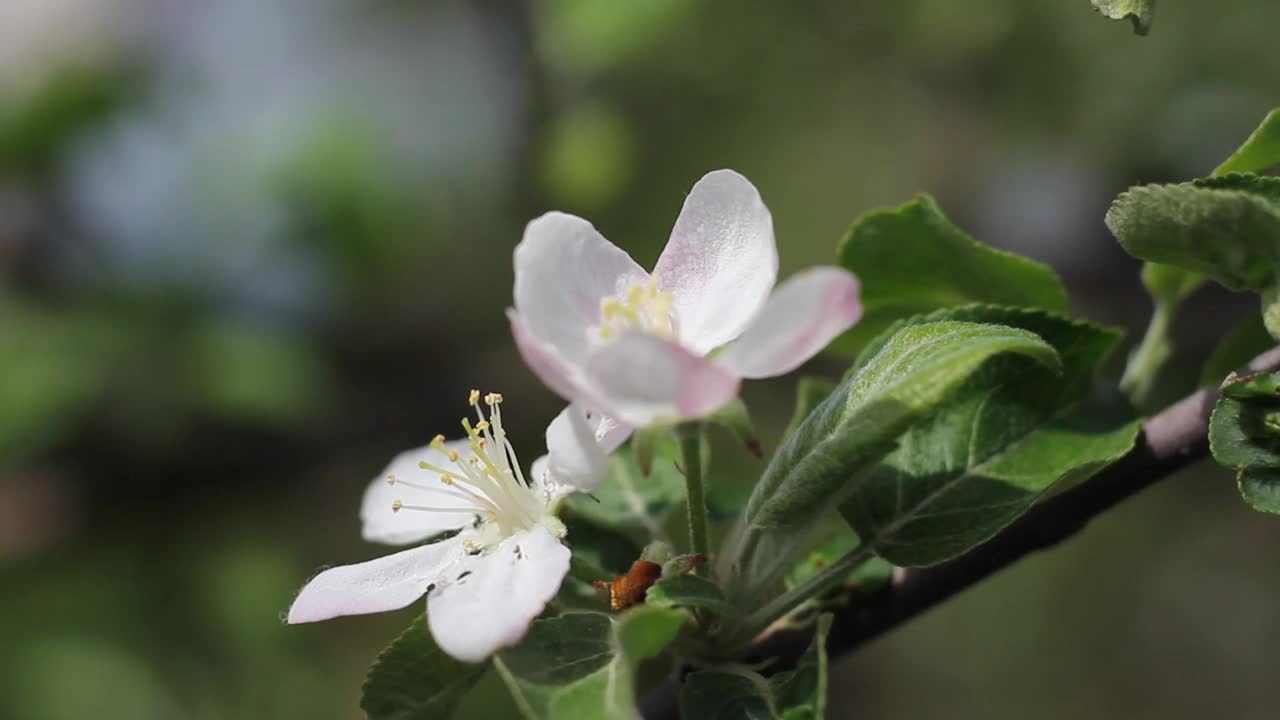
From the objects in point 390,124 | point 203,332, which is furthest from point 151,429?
point 390,124

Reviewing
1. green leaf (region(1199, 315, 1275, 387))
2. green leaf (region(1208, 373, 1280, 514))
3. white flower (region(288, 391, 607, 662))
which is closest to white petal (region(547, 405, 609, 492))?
white flower (region(288, 391, 607, 662))

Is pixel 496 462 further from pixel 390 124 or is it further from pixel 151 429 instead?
pixel 390 124

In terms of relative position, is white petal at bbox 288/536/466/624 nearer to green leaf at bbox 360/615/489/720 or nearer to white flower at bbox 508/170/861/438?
green leaf at bbox 360/615/489/720

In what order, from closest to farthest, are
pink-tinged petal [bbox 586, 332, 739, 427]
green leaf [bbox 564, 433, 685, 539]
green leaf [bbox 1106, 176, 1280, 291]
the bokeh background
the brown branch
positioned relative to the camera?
pink-tinged petal [bbox 586, 332, 739, 427] < green leaf [bbox 1106, 176, 1280, 291] < the brown branch < green leaf [bbox 564, 433, 685, 539] < the bokeh background

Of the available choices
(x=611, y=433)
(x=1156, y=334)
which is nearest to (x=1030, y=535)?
(x=1156, y=334)

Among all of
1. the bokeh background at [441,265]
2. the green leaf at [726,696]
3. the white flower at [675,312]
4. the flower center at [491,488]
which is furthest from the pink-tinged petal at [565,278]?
the bokeh background at [441,265]

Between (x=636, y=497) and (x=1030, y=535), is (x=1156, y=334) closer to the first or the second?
(x=1030, y=535)
